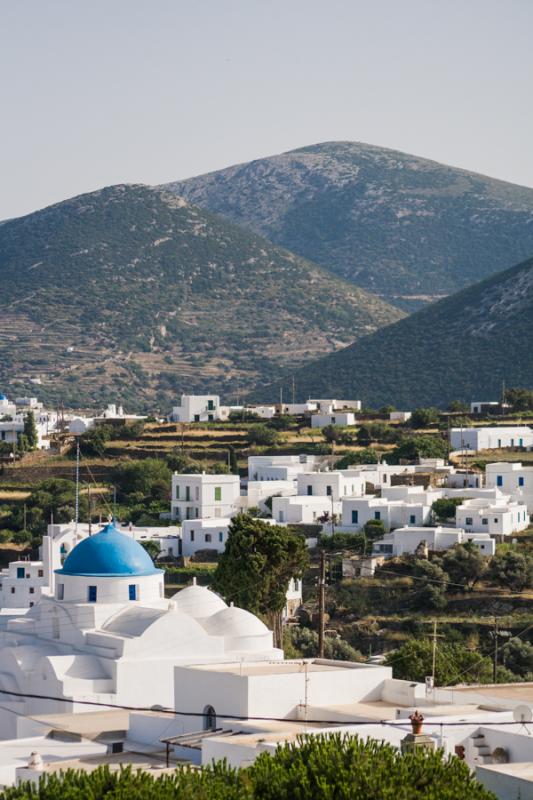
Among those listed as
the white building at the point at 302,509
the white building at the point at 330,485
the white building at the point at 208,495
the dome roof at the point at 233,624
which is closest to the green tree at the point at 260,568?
the dome roof at the point at 233,624

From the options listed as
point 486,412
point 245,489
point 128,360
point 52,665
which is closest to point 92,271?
point 128,360

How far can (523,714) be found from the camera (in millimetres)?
25438

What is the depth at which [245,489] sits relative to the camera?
66.4 m

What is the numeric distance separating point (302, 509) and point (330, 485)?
3136 mm

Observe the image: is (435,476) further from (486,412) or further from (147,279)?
(147,279)

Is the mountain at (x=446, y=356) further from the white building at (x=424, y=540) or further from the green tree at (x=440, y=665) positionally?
the green tree at (x=440, y=665)

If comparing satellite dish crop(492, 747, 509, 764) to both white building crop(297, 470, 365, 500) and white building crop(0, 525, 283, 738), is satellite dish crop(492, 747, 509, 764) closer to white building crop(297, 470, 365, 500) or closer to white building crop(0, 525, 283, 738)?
white building crop(0, 525, 283, 738)

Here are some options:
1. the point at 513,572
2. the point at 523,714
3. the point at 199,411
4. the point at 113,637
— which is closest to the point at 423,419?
the point at 199,411

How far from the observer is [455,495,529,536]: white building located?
190 ft

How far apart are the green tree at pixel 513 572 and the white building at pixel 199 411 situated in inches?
1342

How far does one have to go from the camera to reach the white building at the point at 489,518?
58031 mm

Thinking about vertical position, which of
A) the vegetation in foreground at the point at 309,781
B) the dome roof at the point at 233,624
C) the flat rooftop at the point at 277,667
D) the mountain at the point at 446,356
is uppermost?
the mountain at the point at 446,356

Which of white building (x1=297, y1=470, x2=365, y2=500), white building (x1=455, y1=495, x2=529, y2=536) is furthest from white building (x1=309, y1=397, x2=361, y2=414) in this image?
white building (x1=455, y1=495, x2=529, y2=536)

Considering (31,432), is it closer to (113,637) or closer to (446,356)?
(446,356)
